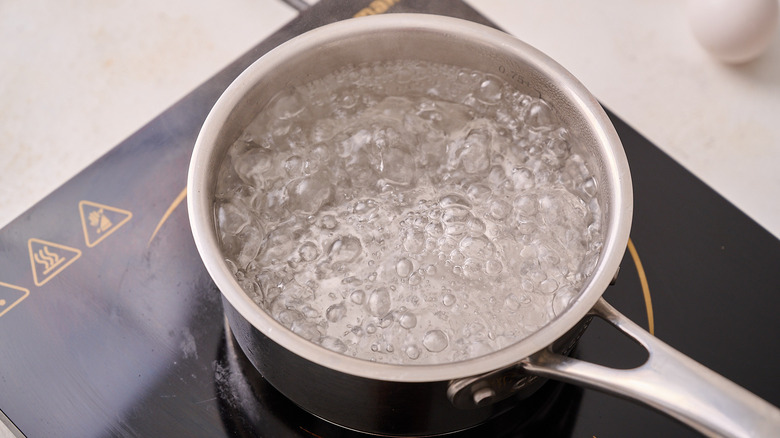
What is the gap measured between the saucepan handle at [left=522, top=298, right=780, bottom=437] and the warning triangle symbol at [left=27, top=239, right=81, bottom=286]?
552 millimetres

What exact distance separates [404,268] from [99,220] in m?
0.39

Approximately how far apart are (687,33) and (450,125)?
1.53 ft

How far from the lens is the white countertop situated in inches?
35.9

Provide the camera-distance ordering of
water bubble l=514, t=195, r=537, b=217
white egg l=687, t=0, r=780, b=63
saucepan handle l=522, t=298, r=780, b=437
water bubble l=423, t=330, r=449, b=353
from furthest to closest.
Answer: white egg l=687, t=0, r=780, b=63
water bubble l=514, t=195, r=537, b=217
water bubble l=423, t=330, r=449, b=353
saucepan handle l=522, t=298, r=780, b=437

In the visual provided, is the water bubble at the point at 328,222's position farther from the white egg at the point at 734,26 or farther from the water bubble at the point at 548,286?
the white egg at the point at 734,26

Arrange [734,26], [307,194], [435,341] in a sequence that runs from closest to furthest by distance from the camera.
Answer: [435,341] → [307,194] → [734,26]

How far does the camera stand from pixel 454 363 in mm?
501

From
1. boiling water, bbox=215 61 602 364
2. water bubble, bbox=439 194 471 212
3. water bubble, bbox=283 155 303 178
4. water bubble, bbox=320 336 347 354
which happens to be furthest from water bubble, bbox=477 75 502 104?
water bubble, bbox=320 336 347 354

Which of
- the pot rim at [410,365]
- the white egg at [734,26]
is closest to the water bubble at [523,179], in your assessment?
the pot rim at [410,365]

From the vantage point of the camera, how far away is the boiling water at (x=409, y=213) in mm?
644

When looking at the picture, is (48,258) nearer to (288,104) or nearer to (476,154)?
(288,104)

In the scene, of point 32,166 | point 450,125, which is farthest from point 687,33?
point 32,166

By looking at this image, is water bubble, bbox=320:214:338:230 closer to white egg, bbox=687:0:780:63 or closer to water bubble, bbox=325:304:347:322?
water bubble, bbox=325:304:347:322

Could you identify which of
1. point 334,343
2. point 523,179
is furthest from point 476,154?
→ point 334,343
